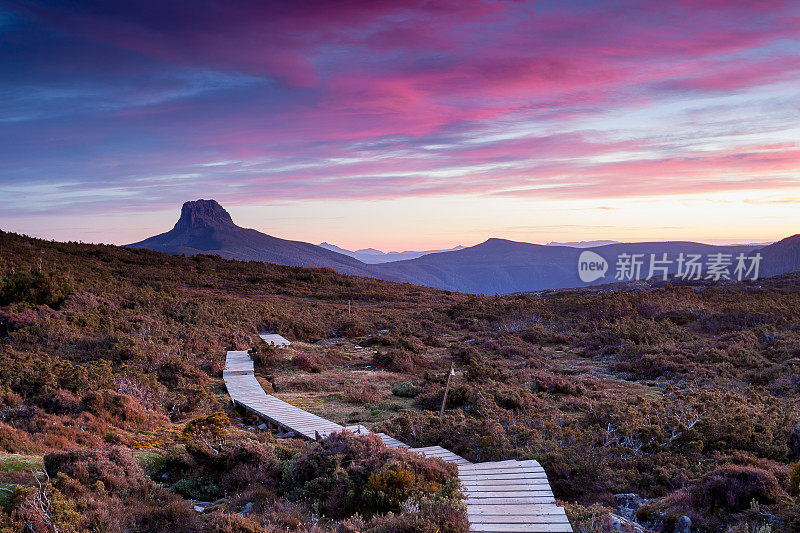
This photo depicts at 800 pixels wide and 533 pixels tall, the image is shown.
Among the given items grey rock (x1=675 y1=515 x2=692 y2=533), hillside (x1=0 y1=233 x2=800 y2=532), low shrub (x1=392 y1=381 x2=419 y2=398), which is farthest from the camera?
low shrub (x1=392 y1=381 x2=419 y2=398)

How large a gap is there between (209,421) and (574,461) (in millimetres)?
5815

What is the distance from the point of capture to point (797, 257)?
468ft

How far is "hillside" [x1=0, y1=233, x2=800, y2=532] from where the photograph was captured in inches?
213

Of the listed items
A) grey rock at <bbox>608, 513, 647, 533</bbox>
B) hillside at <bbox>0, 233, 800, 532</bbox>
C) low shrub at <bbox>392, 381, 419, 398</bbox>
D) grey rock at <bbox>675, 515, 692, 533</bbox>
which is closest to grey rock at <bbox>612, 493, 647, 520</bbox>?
hillside at <bbox>0, 233, 800, 532</bbox>

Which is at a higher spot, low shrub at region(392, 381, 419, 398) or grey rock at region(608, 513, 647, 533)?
grey rock at region(608, 513, 647, 533)

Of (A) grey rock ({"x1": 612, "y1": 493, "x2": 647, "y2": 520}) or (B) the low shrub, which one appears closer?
(A) grey rock ({"x1": 612, "y1": 493, "x2": 647, "y2": 520})

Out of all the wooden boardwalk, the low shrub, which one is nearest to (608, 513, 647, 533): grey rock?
the wooden boardwalk

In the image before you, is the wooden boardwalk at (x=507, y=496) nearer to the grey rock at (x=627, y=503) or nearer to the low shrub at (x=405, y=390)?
the grey rock at (x=627, y=503)

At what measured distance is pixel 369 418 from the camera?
36.2 ft

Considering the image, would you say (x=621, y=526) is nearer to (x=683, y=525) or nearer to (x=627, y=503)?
(x=683, y=525)

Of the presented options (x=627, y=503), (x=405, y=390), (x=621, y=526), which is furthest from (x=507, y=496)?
(x=405, y=390)

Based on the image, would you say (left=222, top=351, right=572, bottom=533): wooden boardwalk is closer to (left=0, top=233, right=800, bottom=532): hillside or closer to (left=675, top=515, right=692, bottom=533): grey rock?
(left=0, top=233, right=800, bottom=532): hillside

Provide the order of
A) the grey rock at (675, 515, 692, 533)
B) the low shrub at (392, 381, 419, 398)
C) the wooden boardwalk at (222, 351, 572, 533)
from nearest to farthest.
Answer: the wooden boardwalk at (222, 351, 572, 533) < the grey rock at (675, 515, 692, 533) < the low shrub at (392, 381, 419, 398)

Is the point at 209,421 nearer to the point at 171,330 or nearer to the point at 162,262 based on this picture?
the point at 171,330
